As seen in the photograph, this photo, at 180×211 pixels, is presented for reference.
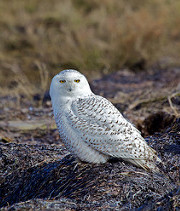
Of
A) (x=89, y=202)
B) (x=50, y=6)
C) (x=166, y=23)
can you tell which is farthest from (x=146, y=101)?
(x=50, y=6)

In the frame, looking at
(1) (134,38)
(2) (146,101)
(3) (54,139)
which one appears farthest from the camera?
(1) (134,38)

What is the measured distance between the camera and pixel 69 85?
12.3ft

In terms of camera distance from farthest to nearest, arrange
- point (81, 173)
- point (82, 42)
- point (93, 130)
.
→ point (82, 42), point (81, 173), point (93, 130)

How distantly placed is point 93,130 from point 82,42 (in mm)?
8011

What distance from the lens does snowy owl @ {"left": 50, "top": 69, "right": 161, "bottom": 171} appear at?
3.58 metres

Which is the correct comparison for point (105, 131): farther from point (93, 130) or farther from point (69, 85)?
point (69, 85)

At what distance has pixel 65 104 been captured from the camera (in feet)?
12.4

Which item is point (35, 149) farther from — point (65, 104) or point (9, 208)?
point (9, 208)

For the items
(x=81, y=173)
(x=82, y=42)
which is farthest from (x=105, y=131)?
(x=82, y=42)

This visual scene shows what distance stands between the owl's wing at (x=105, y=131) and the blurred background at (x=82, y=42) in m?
4.64

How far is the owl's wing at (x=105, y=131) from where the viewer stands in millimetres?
3580

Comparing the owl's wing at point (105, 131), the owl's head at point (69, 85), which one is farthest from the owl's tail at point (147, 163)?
the owl's head at point (69, 85)

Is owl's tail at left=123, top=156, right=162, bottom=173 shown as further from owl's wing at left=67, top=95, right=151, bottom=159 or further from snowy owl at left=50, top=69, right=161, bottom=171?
owl's wing at left=67, top=95, right=151, bottom=159

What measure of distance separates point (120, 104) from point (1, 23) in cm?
935
